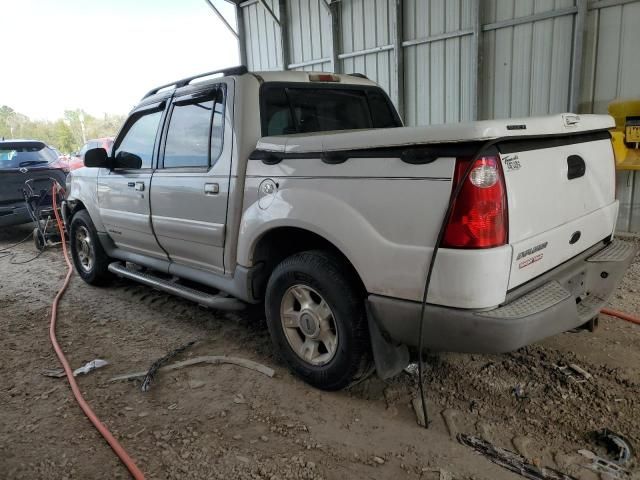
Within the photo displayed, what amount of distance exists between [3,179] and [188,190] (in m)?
6.65

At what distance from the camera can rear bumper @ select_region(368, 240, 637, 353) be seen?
2.06m

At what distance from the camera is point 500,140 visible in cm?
198

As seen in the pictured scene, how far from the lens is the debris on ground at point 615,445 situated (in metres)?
2.16

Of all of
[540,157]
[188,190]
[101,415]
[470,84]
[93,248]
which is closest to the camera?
[540,157]

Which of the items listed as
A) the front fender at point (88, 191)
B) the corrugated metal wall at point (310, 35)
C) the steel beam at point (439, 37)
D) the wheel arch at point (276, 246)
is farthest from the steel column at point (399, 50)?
the wheel arch at point (276, 246)

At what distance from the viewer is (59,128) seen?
46562mm

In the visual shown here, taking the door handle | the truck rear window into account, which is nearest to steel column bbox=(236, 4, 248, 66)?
the truck rear window

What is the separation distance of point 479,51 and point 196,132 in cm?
543

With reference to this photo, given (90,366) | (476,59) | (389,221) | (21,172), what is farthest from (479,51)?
(21,172)

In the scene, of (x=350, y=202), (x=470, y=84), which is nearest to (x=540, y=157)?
(x=350, y=202)

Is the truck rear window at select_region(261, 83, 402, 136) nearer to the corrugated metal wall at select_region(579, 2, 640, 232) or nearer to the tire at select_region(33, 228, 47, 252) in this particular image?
the corrugated metal wall at select_region(579, 2, 640, 232)

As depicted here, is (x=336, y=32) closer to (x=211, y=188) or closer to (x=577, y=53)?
(x=577, y=53)

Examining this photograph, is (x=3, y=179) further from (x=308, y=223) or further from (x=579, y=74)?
(x=579, y=74)

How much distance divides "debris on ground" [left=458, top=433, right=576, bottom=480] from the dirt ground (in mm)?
50
